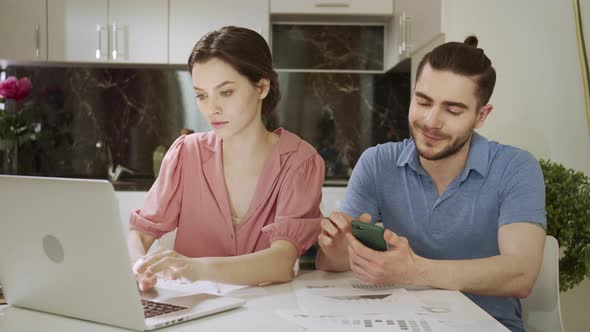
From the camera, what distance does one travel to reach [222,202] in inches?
61.7

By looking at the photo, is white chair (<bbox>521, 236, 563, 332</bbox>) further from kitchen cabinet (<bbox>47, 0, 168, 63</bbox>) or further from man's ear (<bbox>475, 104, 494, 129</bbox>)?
kitchen cabinet (<bbox>47, 0, 168, 63</bbox>)

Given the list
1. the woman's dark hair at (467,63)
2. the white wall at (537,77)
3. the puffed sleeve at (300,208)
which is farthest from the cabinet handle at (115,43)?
the woman's dark hair at (467,63)

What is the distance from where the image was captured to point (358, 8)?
3.68m

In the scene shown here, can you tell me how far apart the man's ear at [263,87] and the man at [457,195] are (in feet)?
1.09

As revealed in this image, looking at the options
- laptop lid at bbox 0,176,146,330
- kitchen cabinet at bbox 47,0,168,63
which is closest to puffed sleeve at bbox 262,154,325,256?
laptop lid at bbox 0,176,146,330

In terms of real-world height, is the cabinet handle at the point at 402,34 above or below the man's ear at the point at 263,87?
above

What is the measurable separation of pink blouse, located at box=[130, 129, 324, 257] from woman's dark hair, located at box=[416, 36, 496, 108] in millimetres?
389

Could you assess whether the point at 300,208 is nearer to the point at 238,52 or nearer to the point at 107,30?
the point at 238,52

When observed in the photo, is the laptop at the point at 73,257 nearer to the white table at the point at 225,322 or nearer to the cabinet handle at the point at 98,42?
the white table at the point at 225,322

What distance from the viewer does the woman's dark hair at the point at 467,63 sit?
1.53 m

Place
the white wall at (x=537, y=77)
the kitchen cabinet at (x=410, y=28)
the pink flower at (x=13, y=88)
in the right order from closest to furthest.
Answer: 1. the white wall at (x=537, y=77)
2. the kitchen cabinet at (x=410, y=28)
3. the pink flower at (x=13, y=88)

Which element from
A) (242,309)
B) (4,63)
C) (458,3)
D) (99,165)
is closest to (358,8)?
(458,3)

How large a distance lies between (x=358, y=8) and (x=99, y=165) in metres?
1.92

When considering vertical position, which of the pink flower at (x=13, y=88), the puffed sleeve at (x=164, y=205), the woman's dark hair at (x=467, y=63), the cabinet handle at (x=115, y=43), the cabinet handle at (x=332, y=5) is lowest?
the puffed sleeve at (x=164, y=205)
